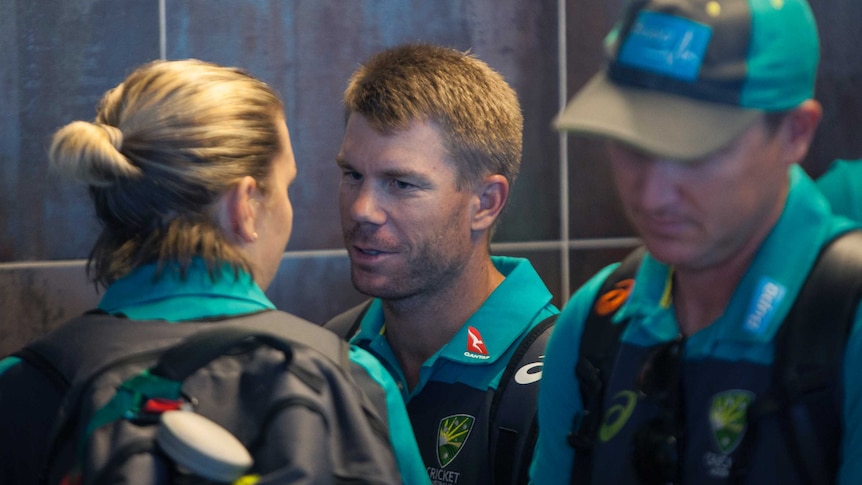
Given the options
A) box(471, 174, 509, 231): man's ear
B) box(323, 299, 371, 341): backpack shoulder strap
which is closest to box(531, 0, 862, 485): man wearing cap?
box(471, 174, 509, 231): man's ear

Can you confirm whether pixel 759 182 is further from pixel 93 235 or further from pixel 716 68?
pixel 93 235

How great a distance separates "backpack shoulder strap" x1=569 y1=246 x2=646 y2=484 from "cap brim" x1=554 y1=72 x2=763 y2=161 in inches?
11.1

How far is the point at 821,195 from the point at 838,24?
1.56 m

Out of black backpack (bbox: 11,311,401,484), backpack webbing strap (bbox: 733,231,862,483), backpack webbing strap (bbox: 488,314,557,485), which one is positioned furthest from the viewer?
backpack webbing strap (bbox: 488,314,557,485)

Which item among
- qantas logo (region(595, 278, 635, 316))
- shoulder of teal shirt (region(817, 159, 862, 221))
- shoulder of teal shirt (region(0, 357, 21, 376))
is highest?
shoulder of teal shirt (region(817, 159, 862, 221))

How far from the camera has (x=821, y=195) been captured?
1.14 metres

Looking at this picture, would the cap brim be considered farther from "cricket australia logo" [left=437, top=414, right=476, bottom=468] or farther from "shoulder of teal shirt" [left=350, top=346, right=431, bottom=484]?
"cricket australia logo" [left=437, top=414, right=476, bottom=468]

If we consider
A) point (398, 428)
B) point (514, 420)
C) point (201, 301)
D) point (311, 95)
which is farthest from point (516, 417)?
point (311, 95)

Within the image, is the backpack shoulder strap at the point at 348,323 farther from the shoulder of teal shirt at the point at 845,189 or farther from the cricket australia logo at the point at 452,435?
the shoulder of teal shirt at the point at 845,189

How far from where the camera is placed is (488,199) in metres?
2.10

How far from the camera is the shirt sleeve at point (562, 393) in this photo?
1.25 metres

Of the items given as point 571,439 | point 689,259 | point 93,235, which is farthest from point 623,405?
point 93,235

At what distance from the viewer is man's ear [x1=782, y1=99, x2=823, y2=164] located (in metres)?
1.02

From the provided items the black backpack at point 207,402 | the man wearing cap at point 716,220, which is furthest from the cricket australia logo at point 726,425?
the black backpack at point 207,402
